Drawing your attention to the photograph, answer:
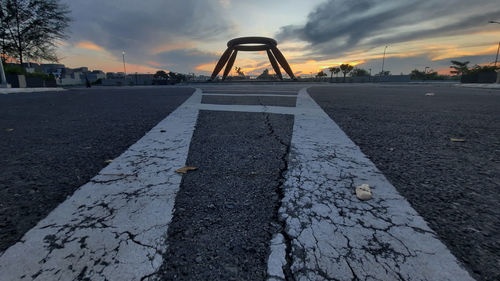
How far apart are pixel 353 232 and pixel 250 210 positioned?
0.46 meters

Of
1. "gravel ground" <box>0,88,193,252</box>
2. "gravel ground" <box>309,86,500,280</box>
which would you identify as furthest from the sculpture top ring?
"gravel ground" <box>309,86,500,280</box>

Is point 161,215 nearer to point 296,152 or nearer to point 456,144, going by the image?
point 296,152

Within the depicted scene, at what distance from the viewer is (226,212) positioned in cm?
106

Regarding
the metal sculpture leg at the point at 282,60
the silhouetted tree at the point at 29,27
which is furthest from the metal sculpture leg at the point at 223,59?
the silhouetted tree at the point at 29,27

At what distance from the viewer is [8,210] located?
1069 mm

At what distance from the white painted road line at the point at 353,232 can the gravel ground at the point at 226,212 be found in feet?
0.28

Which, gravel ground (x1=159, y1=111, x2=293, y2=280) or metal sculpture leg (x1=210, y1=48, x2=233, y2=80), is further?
metal sculpture leg (x1=210, y1=48, x2=233, y2=80)

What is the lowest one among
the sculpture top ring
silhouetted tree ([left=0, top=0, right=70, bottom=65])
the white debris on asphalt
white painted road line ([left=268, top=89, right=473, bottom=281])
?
white painted road line ([left=268, top=89, right=473, bottom=281])

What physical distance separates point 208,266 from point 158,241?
0.24 metres

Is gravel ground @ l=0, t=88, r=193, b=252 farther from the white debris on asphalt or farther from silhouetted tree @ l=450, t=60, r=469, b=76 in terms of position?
silhouetted tree @ l=450, t=60, r=469, b=76

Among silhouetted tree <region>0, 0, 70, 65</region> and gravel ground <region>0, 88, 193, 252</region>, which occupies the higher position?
silhouetted tree <region>0, 0, 70, 65</region>

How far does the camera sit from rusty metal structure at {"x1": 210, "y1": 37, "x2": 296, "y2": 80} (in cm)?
4306

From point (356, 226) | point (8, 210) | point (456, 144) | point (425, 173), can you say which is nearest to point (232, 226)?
point (356, 226)

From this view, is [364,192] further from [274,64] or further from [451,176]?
[274,64]
